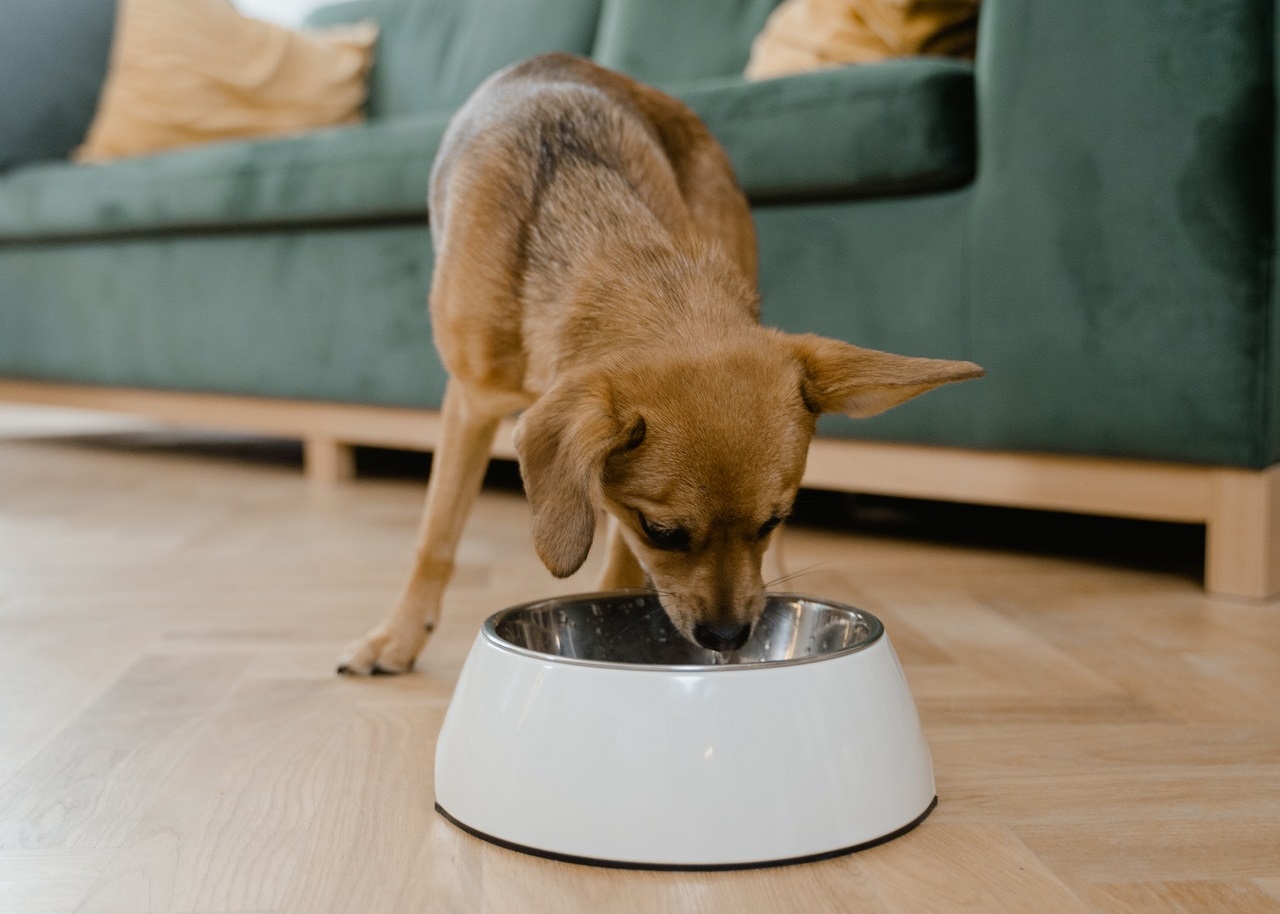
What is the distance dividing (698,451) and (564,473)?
152mm

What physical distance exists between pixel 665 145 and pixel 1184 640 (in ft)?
3.55

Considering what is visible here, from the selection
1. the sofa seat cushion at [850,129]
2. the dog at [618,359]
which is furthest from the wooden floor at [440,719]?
the sofa seat cushion at [850,129]

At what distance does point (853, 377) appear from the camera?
1.42 metres

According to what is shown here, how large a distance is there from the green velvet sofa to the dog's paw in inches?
43.0

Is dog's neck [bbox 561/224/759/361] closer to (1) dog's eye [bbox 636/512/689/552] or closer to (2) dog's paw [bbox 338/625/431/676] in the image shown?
(1) dog's eye [bbox 636/512/689/552]

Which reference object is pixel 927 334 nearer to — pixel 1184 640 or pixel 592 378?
pixel 1184 640

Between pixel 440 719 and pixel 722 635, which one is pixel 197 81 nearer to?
pixel 440 719

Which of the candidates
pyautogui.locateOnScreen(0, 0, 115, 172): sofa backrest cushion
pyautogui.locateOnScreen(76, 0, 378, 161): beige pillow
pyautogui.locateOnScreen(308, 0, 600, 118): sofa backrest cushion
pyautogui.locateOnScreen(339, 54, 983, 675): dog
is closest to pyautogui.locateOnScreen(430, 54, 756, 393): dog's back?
pyautogui.locateOnScreen(339, 54, 983, 675): dog

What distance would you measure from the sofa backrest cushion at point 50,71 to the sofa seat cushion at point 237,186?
166 mm

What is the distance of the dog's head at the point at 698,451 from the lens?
1274 millimetres

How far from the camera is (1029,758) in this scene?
1330 millimetres

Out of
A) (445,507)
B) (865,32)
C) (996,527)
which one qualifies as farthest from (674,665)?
(865,32)

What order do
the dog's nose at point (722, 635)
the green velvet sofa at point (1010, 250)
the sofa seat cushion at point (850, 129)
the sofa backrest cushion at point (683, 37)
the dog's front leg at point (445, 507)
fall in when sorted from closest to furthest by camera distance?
1. the dog's nose at point (722, 635)
2. the dog's front leg at point (445, 507)
3. the green velvet sofa at point (1010, 250)
4. the sofa seat cushion at point (850, 129)
5. the sofa backrest cushion at point (683, 37)

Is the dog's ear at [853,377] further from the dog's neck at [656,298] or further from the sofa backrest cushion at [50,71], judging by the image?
the sofa backrest cushion at [50,71]
